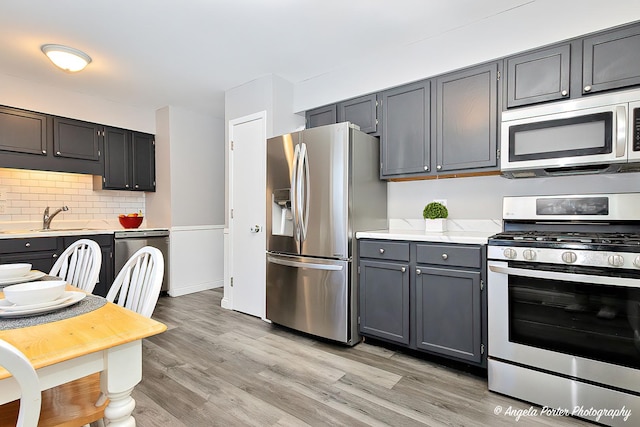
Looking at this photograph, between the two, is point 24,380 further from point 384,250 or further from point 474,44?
point 474,44

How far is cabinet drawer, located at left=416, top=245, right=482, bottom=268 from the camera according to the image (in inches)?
86.1

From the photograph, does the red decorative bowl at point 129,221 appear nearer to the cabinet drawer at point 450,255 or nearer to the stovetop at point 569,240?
the cabinet drawer at point 450,255

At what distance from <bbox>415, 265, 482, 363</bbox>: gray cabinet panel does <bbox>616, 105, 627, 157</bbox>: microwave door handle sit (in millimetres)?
1071

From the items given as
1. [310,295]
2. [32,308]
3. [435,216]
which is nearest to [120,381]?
[32,308]

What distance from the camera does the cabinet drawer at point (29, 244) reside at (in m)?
3.16

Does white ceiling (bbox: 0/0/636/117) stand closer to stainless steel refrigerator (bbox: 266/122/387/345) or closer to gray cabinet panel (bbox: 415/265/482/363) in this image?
stainless steel refrigerator (bbox: 266/122/387/345)

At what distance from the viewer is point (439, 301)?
233 cm

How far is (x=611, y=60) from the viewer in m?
1.99

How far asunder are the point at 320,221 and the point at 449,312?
1.20m

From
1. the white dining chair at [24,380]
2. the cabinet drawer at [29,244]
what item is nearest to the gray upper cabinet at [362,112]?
the white dining chair at [24,380]

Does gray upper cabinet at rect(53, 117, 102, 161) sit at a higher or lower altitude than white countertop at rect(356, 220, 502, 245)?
higher

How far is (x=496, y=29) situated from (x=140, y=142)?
433cm

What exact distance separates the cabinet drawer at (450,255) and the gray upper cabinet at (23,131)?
414 centimetres

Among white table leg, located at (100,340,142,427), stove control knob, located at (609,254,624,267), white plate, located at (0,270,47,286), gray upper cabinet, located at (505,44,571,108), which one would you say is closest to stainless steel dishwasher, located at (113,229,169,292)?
white plate, located at (0,270,47,286)
